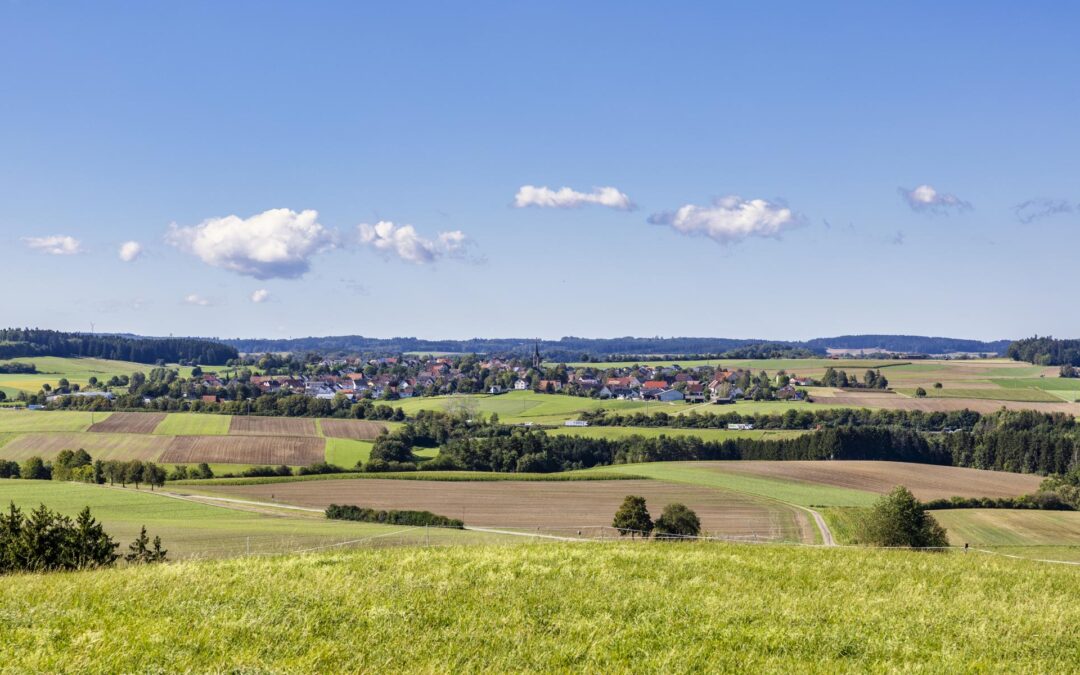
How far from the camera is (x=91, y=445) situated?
316 feet

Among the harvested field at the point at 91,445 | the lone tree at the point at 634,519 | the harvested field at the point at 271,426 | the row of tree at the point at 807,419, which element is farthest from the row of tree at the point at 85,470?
the row of tree at the point at 807,419

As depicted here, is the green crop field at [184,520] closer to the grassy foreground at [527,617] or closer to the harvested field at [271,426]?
the grassy foreground at [527,617]

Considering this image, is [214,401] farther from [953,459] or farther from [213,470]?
[953,459]

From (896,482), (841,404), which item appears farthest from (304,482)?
(841,404)

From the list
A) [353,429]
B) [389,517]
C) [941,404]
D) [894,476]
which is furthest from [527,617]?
[941,404]

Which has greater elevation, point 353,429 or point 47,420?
point 47,420

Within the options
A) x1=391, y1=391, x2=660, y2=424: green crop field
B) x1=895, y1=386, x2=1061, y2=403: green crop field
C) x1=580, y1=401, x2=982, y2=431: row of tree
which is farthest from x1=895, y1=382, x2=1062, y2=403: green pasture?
x1=391, y1=391, x2=660, y2=424: green crop field

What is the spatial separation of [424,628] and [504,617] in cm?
131

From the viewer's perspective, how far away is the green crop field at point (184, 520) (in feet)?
132

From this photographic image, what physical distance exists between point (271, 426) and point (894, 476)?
254 feet

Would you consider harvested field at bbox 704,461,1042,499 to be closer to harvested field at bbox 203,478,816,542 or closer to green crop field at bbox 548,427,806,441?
green crop field at bbox 548,427,806,441

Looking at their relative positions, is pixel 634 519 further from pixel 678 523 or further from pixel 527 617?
pixel 527 617

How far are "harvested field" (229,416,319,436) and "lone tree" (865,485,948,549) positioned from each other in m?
86.4

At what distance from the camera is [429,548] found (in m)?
21.0
